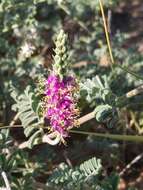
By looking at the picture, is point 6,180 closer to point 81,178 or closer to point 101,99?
point 81,178

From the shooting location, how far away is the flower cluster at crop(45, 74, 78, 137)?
1767 mm

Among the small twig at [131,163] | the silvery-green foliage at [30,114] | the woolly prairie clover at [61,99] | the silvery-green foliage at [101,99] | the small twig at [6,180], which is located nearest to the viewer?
the woolly prairie clover at [61,99]

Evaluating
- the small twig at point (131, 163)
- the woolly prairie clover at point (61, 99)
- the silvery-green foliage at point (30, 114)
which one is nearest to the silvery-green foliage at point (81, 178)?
the silvery-green foliage at point (30, 114)

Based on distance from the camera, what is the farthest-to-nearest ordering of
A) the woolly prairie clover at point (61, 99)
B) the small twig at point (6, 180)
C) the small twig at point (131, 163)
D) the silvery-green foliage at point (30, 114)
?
the small twig at point (131, 163) → the silvery-green foliage at point (30, 114) → the small twig at point (6, 180) → the woolly prairie clover at point (61, 99)

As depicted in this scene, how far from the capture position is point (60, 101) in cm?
177

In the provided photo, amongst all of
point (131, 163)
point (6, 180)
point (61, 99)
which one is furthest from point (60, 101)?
point (131, 163)

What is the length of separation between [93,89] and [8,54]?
0.81 meters

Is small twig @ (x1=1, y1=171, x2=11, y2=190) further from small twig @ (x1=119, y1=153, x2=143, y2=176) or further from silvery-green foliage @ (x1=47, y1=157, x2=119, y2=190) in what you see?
small twig @ (x1=119, y1=153, x2=143, y2=176)

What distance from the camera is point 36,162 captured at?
2.44 meters

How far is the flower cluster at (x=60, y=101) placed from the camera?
1767mm

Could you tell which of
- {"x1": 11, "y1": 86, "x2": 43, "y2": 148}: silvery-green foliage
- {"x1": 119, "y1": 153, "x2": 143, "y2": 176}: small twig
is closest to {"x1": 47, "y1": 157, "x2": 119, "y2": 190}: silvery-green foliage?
{"x1": 11, "y1": 86, "x2": 43, "y2": 148}: silvery-green foliage

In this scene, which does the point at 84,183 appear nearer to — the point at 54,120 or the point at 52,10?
the point at 54,120

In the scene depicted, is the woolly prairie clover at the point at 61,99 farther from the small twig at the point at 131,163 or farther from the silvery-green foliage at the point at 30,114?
the small twig at the point at 131,163

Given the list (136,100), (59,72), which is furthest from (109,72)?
(59,72)
